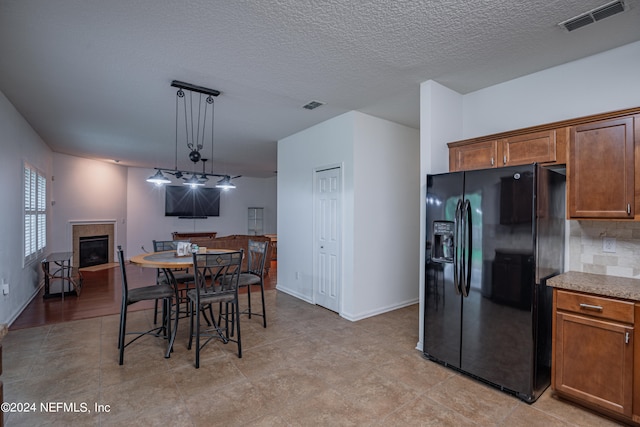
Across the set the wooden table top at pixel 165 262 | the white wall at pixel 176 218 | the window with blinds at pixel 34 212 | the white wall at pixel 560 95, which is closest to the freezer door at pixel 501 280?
the white wall at pixel 560 95

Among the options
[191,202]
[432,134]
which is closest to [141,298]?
[432,134]

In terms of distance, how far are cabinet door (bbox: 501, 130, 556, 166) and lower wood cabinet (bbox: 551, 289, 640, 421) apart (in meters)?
1.10

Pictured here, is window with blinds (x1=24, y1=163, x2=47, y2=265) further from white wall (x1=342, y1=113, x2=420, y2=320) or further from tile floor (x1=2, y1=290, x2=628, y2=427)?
white wall (x1=342, y1=113, x2=420, y2=320)

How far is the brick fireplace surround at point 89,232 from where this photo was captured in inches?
294

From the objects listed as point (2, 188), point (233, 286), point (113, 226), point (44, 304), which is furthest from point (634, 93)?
point (113, 226)

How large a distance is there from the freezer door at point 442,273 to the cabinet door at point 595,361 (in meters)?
0.70

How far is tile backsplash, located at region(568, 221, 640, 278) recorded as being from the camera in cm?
248

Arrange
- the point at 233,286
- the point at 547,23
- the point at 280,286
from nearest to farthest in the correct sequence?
the point at 547,23, the point at 233,286, the point at 280,286

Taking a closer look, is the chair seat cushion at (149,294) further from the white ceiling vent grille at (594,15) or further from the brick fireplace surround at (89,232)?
the brick fireplace surround at (89,232)

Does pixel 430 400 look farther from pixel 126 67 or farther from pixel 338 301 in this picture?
pixel 126 67

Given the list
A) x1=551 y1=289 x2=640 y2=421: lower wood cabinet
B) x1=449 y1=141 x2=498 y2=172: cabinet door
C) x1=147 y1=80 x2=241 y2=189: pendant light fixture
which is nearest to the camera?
x1=551 y1=289 x2=640 y2=421: lower wood cabinet

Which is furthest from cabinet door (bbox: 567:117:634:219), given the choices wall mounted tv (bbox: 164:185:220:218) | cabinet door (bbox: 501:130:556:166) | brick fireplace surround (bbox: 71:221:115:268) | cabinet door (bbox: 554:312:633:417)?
wall mounted tv (bbox: 164:185:220:218)

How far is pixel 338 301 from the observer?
4352mm

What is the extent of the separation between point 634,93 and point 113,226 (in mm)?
10009
